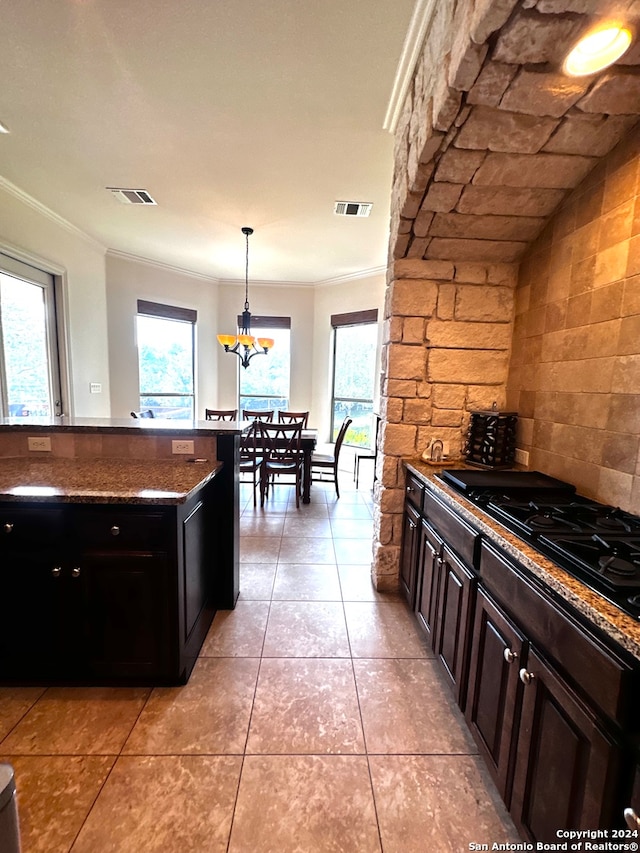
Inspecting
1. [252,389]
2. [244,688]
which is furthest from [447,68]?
[252,389]

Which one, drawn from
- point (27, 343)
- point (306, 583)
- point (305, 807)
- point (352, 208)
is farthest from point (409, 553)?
point (27, 343)

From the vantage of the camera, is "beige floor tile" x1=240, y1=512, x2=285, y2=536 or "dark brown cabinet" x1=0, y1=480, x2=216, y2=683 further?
"beige floor tile" x1=240, y1=512, x2=285, y2=536

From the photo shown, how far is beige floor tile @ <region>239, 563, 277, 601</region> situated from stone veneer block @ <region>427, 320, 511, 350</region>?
1.94 m

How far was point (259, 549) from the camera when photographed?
3.02m

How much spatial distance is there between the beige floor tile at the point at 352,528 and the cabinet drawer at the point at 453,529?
143cm

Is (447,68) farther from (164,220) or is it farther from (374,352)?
(374,352)

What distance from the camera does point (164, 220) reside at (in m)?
3.78

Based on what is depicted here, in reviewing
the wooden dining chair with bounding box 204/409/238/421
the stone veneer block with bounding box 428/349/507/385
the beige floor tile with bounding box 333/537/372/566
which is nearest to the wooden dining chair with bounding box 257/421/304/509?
the beige floor tile with bounding box 333/537/372/566

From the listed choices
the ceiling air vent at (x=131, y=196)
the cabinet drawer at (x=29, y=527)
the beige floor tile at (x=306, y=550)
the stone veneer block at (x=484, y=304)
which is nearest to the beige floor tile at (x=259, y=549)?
the beige floor tile at (x=306, y=550)

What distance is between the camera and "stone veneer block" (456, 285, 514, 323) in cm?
221

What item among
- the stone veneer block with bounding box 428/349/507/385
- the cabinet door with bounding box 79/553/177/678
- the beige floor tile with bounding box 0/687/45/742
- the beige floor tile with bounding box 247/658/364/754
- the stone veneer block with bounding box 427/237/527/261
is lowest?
the beige floor tile with bounding box 0/687/45/742

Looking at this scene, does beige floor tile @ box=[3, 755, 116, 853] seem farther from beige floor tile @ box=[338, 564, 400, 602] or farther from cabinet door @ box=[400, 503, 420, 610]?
cabinet door @ box=[400, 503, 420, 610]

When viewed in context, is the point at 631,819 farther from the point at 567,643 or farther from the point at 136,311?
the point at 136,311

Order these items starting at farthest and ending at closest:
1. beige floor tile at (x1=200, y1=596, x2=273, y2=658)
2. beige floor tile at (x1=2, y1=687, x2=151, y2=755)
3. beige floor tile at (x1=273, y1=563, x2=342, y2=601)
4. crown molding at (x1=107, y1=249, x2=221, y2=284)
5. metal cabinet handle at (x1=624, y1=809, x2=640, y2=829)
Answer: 1. crown molding at (x1=107, y1=249, x2=221, y2=284)
2. beige floor tile at (x1=273, y1=563, x2=342, y2=601)
3. beige floor tile at (x1=200, y1=596, x2=273, y2=658)
4. beige floor tile at (x1=2, y1=687, x2=151, y2=755)
5. metal cabinet handle at (x1=624, y1=809, x2=640, y2=829)
